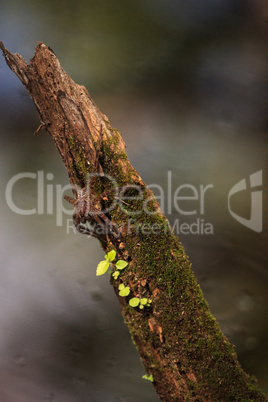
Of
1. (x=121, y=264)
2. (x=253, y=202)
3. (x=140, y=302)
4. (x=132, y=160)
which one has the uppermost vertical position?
(x=132, y=160)

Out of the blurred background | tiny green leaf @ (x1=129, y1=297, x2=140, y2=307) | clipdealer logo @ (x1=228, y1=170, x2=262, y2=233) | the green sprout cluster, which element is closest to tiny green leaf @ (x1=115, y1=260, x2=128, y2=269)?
the green sprout cluster

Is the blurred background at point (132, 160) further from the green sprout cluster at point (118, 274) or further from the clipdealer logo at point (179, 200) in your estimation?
the green sprout cluster at point (118, 274)

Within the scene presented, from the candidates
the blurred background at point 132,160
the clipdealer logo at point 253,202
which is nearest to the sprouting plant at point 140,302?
the blurred background at point 132,160

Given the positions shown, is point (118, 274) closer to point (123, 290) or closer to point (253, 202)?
point (123, 290)

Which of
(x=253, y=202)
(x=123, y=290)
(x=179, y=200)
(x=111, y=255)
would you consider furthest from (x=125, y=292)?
(x=253, y=202)

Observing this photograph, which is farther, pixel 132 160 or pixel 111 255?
pixel 132 160

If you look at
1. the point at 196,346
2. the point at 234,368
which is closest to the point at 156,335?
the point at 196,346
